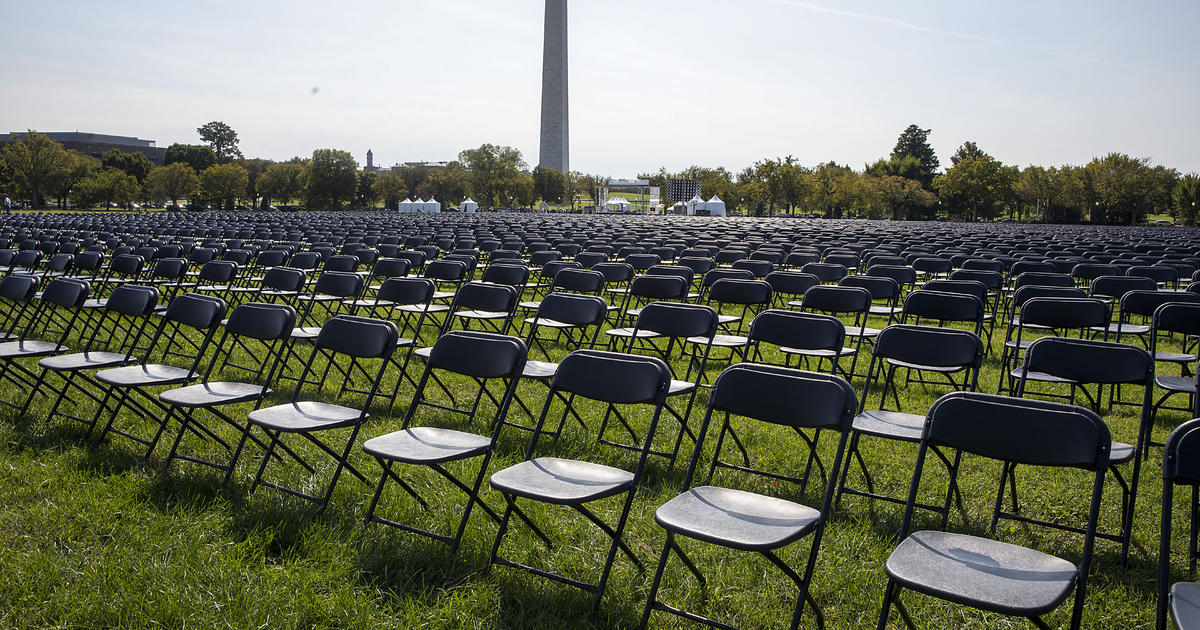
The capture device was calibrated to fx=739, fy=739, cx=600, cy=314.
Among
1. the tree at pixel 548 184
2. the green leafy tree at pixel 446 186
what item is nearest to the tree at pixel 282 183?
the green leafy tree at pixel 446 186

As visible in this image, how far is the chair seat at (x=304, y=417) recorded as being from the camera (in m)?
3.76

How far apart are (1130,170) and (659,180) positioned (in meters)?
54.9

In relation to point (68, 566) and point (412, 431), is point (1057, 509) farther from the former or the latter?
point (68, 566)

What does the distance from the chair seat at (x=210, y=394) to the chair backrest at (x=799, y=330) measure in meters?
2.98

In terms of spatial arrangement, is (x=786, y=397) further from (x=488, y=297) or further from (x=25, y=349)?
(x=25, y=349)

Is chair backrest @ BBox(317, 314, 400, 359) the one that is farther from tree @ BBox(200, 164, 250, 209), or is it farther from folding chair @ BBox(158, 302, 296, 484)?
tree @ BBox(200, 164, 250, 209)

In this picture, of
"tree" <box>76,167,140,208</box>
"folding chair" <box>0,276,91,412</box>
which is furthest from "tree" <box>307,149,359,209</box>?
"folding chair" <box>0,276,91,412</box>

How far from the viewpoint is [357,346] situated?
4.32m

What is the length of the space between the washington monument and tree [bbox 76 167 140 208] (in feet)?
120

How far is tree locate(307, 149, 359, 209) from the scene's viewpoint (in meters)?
69.2

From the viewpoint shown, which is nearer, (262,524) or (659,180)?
(262,524)

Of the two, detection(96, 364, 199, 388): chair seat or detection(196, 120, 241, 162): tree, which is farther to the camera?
detection(196, 120, 241, 162): tree

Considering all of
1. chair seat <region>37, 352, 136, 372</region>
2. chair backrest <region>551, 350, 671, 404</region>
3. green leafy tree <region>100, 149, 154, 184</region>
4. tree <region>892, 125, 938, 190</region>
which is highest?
tree <region>892, 125, 938, 190</region>

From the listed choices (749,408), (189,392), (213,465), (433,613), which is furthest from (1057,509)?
(189,392)
